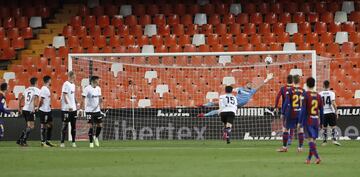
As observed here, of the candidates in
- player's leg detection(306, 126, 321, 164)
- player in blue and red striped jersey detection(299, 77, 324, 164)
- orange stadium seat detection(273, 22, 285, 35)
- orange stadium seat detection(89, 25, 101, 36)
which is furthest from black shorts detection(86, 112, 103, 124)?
orange stadium seat detection(273, 22, 285, 35)

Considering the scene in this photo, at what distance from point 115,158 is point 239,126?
11.8 meters

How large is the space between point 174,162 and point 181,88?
44.3 feet

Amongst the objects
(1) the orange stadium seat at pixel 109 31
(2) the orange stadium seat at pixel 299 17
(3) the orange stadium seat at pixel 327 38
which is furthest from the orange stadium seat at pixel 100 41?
(3) the orange stadium seat at pixel 327 38

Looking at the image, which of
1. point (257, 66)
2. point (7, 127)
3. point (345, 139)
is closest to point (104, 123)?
point (7, 127)

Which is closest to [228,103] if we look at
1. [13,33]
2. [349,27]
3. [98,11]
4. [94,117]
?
[94,117]

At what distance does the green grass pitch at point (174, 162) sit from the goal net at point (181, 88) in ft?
20.7

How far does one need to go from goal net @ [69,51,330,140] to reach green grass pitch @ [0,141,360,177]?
631 cm

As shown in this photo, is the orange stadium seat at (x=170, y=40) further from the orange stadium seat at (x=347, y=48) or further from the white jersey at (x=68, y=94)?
the white jersey at (x=68, y=94)

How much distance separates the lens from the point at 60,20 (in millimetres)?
39156

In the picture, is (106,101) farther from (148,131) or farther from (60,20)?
(60,20)

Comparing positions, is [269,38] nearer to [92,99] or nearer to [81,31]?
[81,31]

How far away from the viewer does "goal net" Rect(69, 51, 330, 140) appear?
3166cm

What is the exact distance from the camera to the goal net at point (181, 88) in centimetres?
3166

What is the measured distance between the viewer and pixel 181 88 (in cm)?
3259
